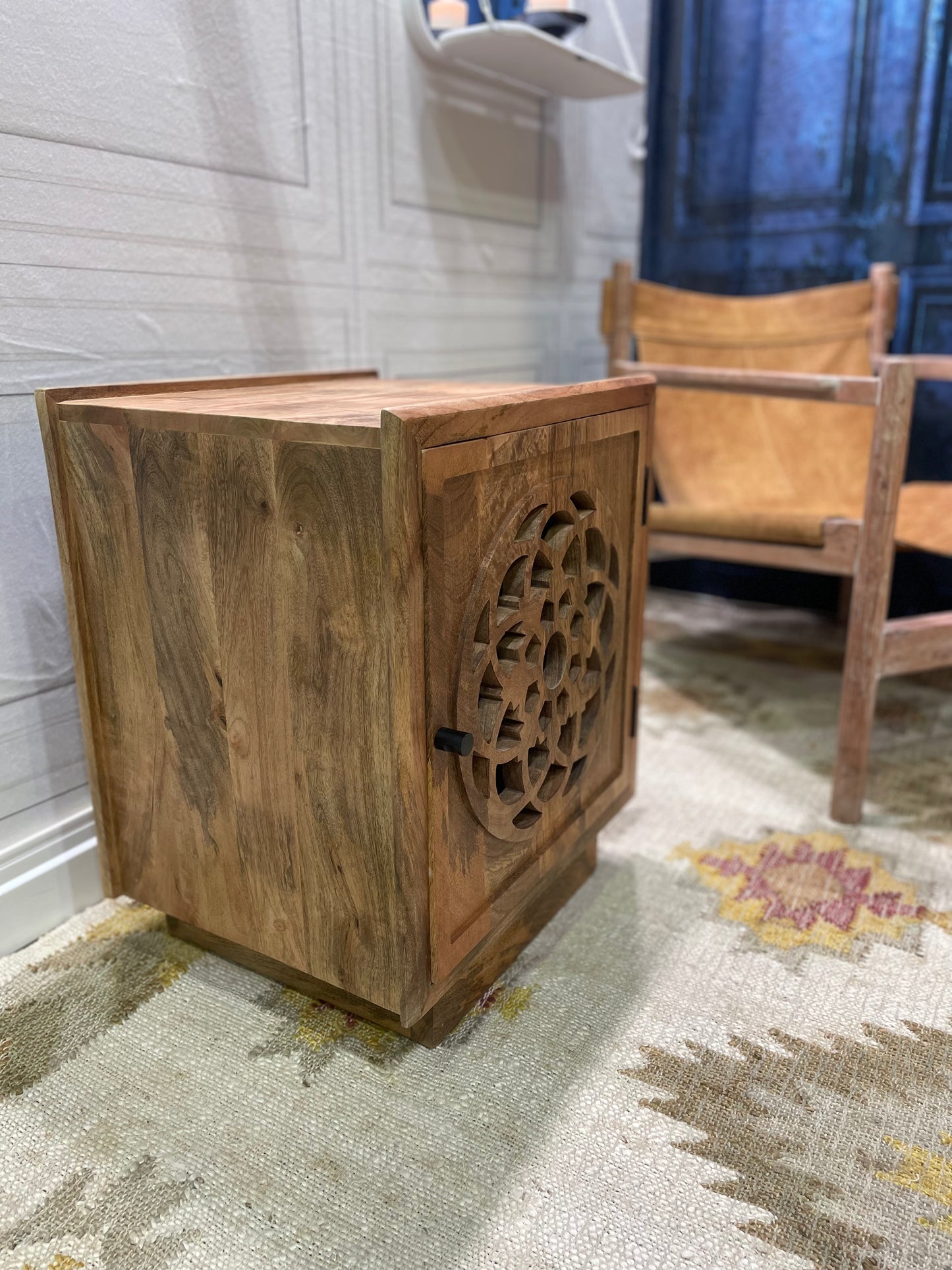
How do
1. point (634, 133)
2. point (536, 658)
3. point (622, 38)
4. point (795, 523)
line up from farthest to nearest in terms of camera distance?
point (634, 133) → point (622, 38) → point (795, 523) → point (536, 658)

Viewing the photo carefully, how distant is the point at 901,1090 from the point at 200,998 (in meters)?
0.70

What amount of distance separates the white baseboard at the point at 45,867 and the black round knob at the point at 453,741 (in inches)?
23.2

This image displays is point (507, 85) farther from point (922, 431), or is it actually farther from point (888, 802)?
point (888, 802)

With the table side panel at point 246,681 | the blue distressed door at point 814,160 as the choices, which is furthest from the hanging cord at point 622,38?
the table side panel at point 246,681

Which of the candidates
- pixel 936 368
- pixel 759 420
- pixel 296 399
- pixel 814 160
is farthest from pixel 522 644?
pixel 814 160

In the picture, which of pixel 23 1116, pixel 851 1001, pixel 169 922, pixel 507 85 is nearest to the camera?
pixel 23 1116

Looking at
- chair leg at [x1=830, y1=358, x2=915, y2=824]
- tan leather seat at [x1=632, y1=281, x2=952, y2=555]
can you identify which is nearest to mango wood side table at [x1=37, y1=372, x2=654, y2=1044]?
chair leg at [x1=830, y1=358, x2=915, y2=824]

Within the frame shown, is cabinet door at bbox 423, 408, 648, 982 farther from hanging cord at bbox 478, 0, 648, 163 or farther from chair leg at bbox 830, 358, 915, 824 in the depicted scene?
hanging cord at bbox 478, 0, 648, 163

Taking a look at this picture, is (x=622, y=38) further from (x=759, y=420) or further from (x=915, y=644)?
(x=915, y=644)

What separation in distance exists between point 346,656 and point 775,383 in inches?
34.9

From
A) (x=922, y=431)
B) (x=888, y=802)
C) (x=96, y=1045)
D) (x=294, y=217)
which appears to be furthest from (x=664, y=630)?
(x=96, y=1045)

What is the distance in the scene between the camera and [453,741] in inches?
30.2

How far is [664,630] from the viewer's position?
2.21 metres

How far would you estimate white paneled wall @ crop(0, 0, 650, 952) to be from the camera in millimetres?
1005
